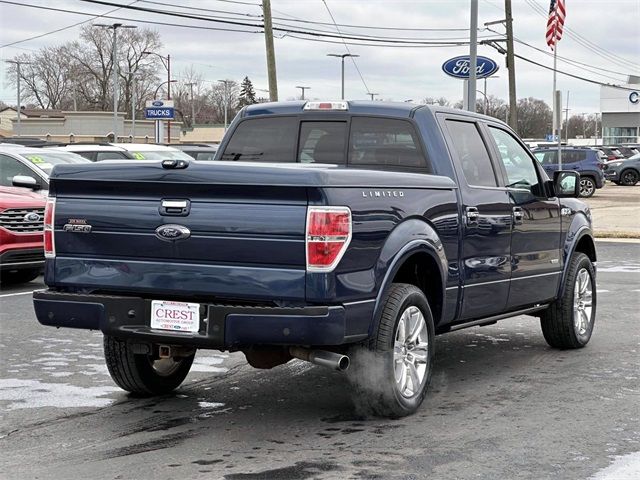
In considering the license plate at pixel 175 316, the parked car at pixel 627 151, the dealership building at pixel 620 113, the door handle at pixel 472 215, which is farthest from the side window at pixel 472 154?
the dealership building at pixel 620 113

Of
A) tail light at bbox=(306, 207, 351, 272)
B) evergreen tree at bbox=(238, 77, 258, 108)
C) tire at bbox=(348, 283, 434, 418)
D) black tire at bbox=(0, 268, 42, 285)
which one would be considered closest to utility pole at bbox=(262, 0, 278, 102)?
black tire at bbox=(0, 268, 42, 285)

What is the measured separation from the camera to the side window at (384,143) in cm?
735

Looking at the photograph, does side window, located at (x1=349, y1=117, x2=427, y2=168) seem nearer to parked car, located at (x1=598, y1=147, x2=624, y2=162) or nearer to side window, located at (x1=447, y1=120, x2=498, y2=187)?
side window, located at (x1=447, y1=120, x2=498, y2=187)

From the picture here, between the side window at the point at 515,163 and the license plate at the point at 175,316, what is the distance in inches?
127

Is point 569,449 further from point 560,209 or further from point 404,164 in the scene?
point 560,209

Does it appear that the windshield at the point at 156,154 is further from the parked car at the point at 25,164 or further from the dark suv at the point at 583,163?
the dark suv at the point at 583,163

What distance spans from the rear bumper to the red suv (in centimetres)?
719

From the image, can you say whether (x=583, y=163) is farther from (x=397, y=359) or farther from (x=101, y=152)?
(x=397, y=359)

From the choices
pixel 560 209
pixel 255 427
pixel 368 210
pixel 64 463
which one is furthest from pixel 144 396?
pixel 560 209

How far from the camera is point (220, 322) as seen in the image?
578cm

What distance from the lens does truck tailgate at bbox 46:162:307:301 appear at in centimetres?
568

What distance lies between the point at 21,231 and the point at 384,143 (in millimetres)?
7185

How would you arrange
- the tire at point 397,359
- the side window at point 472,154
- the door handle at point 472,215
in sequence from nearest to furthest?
the tire at point 397,359 → the door handle at point 472,215 → the side window at point 472,154

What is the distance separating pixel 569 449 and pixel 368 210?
5.60 ft
